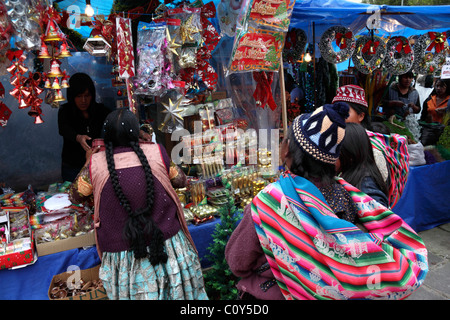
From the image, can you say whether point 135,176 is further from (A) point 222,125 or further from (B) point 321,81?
(B) point 321,81

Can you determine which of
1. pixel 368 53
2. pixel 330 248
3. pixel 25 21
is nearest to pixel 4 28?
pixel 25 21

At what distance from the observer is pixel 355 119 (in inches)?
99.1

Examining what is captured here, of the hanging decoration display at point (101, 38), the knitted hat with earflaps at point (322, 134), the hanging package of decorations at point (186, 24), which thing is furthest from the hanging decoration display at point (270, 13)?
the knitted hat with earflaps at point (322, 134)

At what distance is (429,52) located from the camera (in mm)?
4816

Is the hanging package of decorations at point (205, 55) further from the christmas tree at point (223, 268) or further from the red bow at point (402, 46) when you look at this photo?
the red bow at point (402, 46)

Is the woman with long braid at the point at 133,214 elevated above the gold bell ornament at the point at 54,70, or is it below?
below

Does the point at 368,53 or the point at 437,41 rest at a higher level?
the point at 437,41

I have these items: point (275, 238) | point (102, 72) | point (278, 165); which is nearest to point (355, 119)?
point (278, 165)

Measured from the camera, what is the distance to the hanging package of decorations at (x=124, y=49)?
2.36m

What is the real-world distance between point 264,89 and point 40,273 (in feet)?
8.15

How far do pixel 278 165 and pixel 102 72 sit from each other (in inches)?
105

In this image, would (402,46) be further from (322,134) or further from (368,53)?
(322,134)

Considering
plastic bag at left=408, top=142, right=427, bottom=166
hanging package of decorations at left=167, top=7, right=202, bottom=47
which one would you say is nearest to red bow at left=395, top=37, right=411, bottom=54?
plastic bag at left=408, top=142, right=427, bottom=166

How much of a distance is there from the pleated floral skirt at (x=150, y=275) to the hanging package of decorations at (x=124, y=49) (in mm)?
1262
